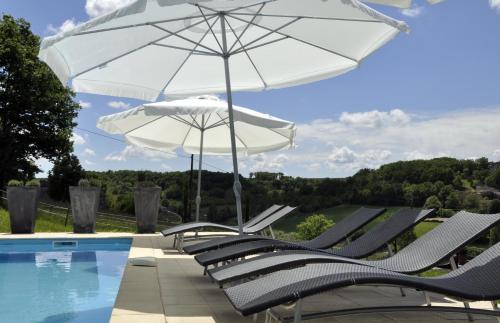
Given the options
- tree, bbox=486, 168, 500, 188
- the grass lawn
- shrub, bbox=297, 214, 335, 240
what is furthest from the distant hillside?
shrub, bbox=297, 214, 335, 240

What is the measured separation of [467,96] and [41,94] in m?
18.4

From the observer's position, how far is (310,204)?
53.2 feet

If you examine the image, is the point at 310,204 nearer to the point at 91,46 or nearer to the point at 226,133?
the point at 226,133

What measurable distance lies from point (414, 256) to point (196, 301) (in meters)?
1.76

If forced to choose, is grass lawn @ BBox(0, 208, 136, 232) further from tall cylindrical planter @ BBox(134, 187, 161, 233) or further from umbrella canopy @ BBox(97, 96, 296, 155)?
umbrella canopy @ BBox(97, 96, 296, 155)

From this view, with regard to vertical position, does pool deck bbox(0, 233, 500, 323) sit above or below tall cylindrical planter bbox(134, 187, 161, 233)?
below

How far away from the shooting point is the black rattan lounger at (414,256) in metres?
3.32

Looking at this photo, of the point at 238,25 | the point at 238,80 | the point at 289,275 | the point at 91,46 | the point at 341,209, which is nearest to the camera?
the point at 289,275

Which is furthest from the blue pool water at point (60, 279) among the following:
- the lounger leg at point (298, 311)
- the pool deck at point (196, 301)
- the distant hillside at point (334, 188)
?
the distant hillside at point (334, 188)

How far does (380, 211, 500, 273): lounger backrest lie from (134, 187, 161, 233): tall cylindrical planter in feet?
26.3

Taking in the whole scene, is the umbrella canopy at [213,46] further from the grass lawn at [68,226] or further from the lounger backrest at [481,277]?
the grass lawn at [68,226]

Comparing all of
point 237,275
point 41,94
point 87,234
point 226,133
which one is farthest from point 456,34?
point 41,94

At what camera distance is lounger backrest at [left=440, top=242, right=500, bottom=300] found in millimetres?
3053

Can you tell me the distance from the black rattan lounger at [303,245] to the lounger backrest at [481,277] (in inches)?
59.6
